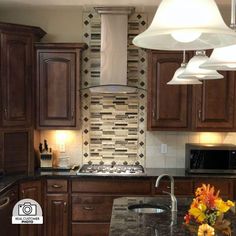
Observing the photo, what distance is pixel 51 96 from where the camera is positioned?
12.9 ft

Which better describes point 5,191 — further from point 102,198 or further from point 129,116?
point 129,116

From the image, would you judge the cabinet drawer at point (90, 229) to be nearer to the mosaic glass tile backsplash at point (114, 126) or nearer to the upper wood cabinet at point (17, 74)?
the mosaic glass tile backsplash at point (114, 126)

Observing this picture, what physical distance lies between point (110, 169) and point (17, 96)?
132cm

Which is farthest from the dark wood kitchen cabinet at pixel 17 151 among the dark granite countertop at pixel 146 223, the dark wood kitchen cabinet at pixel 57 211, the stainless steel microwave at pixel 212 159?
the stainless steel microwave at pixel 212 159

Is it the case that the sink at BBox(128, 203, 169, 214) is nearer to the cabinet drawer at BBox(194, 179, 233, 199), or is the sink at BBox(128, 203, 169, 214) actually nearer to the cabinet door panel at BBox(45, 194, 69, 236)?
the cabinet drawer at BBox(194, 179, 233, 199)

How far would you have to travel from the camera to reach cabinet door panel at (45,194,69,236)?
3771 mm

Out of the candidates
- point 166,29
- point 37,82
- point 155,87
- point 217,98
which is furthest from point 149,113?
point 166,29

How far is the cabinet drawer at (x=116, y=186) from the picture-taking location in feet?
12.3

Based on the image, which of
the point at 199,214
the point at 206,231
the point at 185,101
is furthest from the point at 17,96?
the point at 206,231

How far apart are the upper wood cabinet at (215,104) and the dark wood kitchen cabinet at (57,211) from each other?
163 cm

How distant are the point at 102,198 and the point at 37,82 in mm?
1474

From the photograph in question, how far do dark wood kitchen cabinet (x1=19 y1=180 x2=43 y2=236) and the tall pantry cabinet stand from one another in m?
0.24

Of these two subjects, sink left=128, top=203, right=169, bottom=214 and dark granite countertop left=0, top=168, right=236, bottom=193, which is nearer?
sink left=128, top=203, right=169, bottom=214

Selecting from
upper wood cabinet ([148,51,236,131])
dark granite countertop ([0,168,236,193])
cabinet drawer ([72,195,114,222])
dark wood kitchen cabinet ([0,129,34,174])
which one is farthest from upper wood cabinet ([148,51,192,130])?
dark wood kitchen cabinet ([0,129,34,174])
